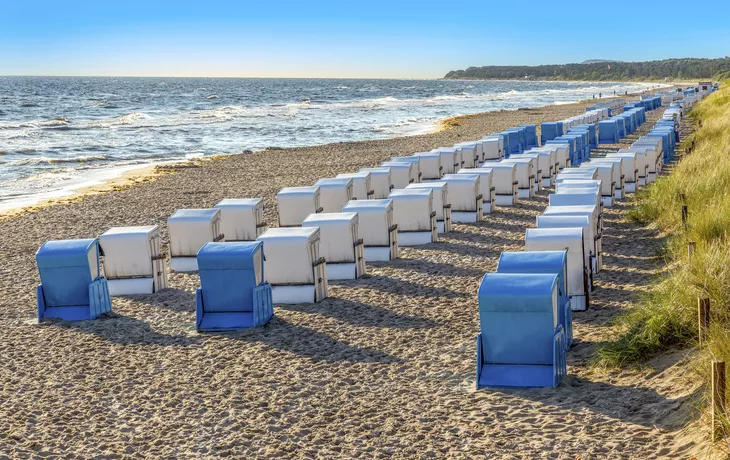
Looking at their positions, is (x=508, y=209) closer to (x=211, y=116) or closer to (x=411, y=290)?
(x=411, y=290)

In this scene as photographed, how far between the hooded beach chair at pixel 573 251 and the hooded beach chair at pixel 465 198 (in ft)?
20.6

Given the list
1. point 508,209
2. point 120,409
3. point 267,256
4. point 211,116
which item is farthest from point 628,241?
point 211,116

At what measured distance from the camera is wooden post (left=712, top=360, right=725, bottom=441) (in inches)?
211

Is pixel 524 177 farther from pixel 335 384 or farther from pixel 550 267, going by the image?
pixel 335 384

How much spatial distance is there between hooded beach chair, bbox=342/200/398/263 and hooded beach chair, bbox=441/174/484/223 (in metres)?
3.24

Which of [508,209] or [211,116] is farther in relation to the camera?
[211,116]

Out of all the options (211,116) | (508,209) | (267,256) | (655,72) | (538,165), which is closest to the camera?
(267,256)

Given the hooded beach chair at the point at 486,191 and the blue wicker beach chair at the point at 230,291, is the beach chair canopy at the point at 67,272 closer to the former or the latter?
the blue wicker beach chair at the point at 230,291

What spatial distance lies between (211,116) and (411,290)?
6253cm

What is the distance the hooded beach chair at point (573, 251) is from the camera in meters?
9.60

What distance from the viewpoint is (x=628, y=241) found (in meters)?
13.6

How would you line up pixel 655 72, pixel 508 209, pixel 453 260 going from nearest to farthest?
pixel 453 260, pixel 508 209, pixel 655 72

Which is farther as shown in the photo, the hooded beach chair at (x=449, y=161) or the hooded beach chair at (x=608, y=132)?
the hooded beach chair at (x=608, y=132)

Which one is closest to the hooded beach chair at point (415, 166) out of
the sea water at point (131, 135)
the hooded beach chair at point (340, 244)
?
the hooded beach chair at point (340, 244)
